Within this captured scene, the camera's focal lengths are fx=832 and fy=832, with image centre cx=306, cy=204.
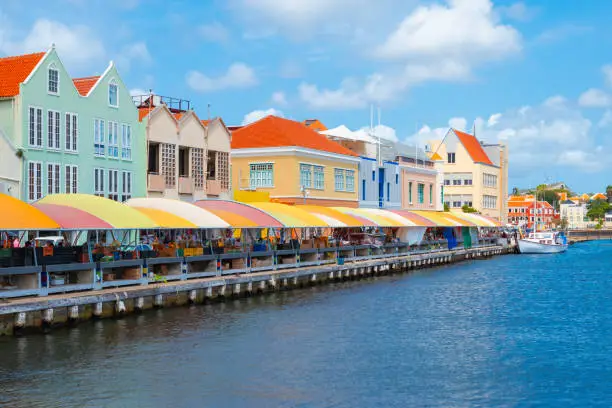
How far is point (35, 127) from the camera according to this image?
4116 centimetres

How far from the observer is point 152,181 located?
162ft

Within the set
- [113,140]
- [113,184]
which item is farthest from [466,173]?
[113,184]

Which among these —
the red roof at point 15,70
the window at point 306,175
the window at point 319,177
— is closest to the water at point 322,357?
the red roof at point 15,70

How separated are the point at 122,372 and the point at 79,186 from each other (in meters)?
23.5

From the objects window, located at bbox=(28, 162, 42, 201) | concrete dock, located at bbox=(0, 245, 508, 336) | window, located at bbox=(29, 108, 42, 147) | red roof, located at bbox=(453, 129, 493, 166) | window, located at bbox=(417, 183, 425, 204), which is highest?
red roof, located at bbox=(453, 129, 493, 166)

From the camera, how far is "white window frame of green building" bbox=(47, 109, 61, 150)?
138 feet

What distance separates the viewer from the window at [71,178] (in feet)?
142

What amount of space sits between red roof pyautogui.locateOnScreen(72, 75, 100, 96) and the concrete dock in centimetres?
1433

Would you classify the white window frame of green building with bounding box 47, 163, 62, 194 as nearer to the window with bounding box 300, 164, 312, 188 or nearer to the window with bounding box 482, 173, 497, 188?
the window with bounding box 300, 164, 312, 188

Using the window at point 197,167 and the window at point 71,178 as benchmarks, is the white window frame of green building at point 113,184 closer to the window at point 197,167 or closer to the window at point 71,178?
the window at point 71,178

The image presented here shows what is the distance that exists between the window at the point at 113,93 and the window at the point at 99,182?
4.03 meters

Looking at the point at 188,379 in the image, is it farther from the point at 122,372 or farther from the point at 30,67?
the point at 30,67

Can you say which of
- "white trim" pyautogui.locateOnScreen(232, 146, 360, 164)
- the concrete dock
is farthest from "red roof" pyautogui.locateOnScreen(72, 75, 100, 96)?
"white trim" pyautogui.locateOnScreen(232, 146, 360, 164)

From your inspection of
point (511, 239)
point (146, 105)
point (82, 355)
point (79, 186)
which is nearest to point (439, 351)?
point (82, 355)
